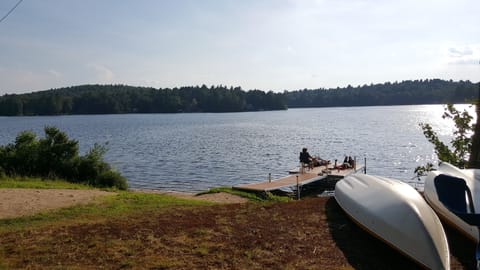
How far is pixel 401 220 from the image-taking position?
550 centimetres

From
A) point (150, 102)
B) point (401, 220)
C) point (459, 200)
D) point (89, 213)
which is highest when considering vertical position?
point (150, 102)

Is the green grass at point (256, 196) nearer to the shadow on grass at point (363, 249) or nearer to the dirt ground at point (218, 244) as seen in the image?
the dirt ground at point (218, 244)

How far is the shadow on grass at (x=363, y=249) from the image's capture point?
16.9 feet

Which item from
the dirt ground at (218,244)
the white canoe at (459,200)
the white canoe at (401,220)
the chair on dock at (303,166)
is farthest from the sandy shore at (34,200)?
the chair on dock at (303,166)

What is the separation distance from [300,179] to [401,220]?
16008 mm

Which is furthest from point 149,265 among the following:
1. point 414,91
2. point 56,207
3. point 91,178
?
point 414,91

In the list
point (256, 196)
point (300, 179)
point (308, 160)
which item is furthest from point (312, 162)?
point (256, 196)

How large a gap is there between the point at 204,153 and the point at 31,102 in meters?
126

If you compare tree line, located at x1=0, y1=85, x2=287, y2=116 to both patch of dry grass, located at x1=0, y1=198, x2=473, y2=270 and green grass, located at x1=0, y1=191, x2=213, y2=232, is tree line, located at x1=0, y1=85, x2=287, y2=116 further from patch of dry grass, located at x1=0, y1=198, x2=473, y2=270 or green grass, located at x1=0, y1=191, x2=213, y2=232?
patch of dry grass, located at x1=0, y1=198, x2=473, y2=270

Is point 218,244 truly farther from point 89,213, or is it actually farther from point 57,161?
point 57,161

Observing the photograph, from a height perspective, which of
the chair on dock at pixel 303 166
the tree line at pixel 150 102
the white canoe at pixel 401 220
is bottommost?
the chair on dock at pixel 303 166

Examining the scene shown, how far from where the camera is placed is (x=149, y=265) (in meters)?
5.20

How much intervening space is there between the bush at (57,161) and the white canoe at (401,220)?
14.3 meters

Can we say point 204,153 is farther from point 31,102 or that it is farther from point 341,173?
point 31,102
